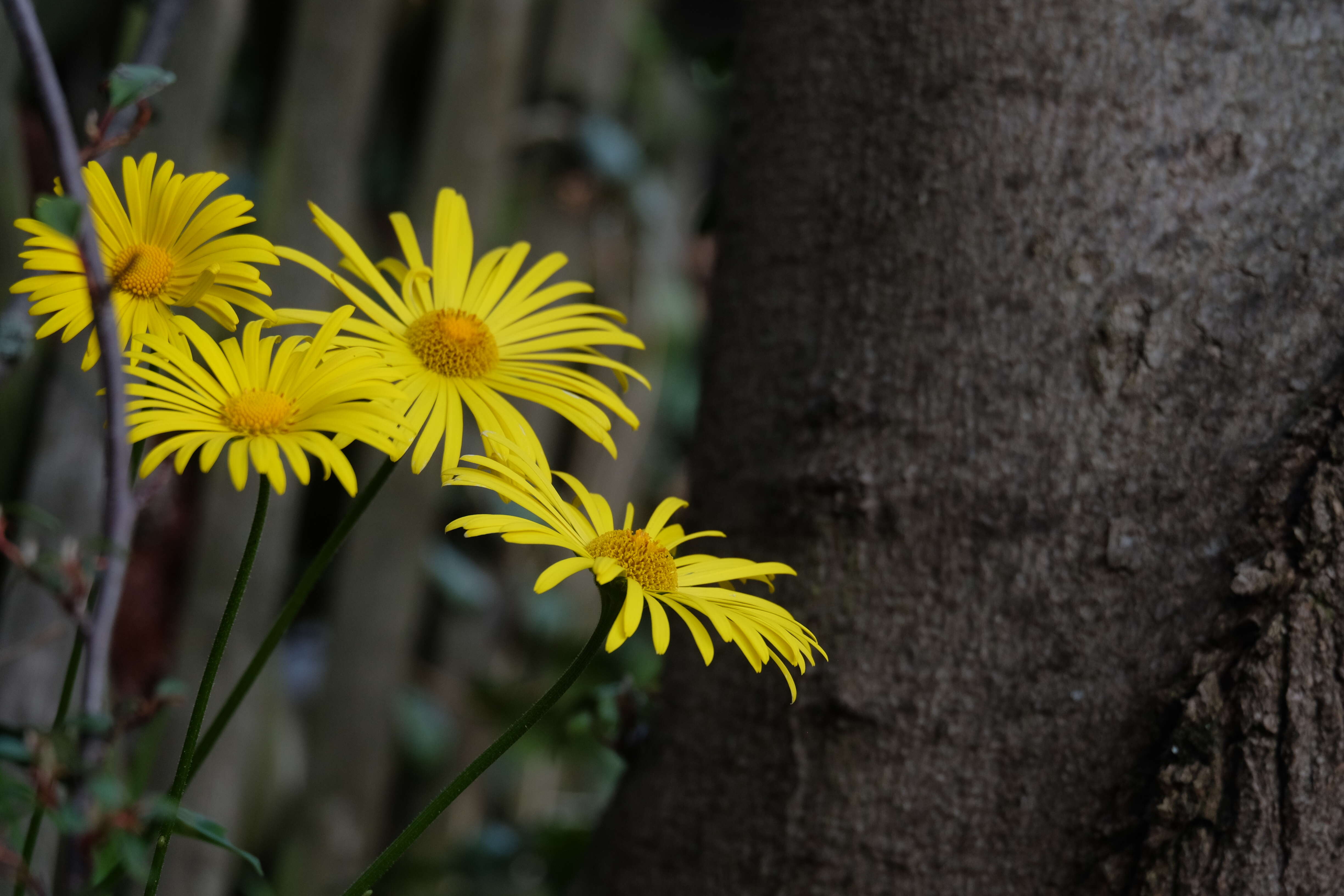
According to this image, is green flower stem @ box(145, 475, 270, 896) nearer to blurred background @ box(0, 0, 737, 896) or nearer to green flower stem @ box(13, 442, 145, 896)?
green flower stem @ box(13, 442, 145, 896)

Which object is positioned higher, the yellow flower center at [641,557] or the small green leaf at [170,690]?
the yellow flower center at [641,557]

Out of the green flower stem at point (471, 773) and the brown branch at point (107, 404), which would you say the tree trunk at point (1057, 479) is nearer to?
the green flower stem at point (471, 773)

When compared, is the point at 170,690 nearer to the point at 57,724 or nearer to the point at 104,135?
the point at 57,724

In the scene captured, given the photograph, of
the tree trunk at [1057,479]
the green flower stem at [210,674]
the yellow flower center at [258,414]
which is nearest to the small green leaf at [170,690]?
the green flower stem at [210,674]

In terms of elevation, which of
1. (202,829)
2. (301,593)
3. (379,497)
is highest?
(379,497)

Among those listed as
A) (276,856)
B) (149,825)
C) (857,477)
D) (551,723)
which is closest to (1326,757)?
(857,477)

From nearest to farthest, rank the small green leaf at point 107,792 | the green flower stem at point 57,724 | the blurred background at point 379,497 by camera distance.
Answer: the small green leaf at point 107,792
the green flower stem at point 57,724
the blurred background at point 379,497

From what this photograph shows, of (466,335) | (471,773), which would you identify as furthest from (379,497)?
(471,773)
